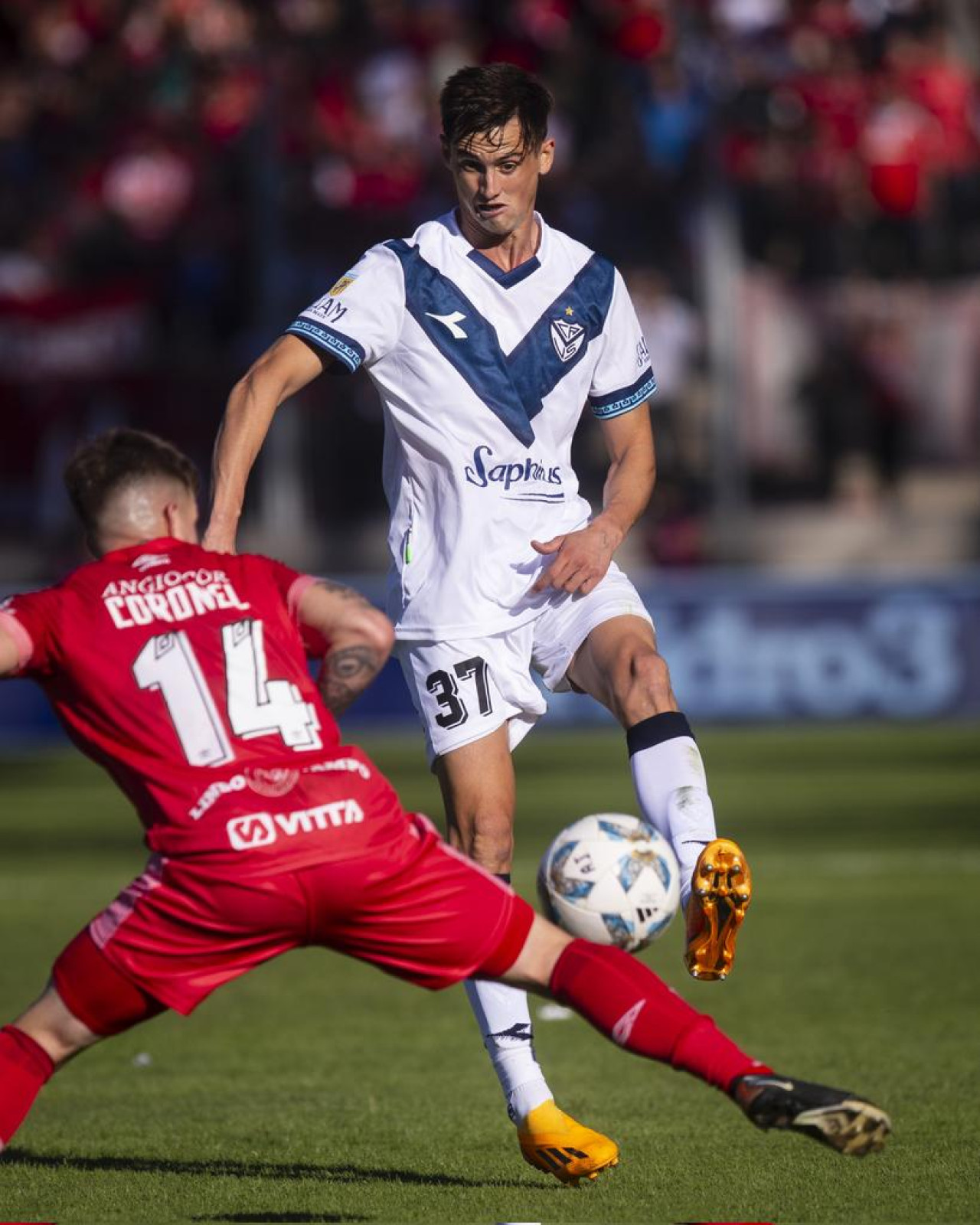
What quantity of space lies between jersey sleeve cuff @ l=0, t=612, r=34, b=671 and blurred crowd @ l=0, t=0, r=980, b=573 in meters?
13.5

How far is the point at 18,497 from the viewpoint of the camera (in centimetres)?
1906

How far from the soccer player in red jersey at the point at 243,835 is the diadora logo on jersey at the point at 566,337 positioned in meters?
1.45

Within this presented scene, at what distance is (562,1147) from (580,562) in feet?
5.01

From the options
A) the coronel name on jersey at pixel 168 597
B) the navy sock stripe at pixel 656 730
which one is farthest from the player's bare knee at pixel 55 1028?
the navy sock stripe at pixel 656 730

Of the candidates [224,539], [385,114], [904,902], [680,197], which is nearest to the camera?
[224,539]

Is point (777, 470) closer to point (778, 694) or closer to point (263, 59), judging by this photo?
point (778, 694)

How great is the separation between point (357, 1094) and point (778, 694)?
1262 cm

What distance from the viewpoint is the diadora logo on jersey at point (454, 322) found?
19.3ft

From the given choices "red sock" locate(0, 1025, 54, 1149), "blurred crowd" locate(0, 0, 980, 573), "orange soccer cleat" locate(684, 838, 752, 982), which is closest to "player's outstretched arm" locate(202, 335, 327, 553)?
"red sock" locate(0, 1025, 54, 1149)

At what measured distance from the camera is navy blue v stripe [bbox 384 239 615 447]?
5871 millimetres

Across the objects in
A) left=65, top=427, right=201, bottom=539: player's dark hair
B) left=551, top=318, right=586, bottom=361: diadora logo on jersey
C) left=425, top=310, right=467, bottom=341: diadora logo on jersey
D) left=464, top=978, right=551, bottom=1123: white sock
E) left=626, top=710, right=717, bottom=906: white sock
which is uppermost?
left=425, top=310, right=467, bottom=341: diadora logo on jersey

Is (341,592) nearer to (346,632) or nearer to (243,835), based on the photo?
(346,632)

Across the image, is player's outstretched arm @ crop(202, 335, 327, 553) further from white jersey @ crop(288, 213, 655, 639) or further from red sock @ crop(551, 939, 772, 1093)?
red sock @ crop(551, 939, 772, 1093)

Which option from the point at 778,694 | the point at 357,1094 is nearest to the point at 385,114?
the point at 778,694
